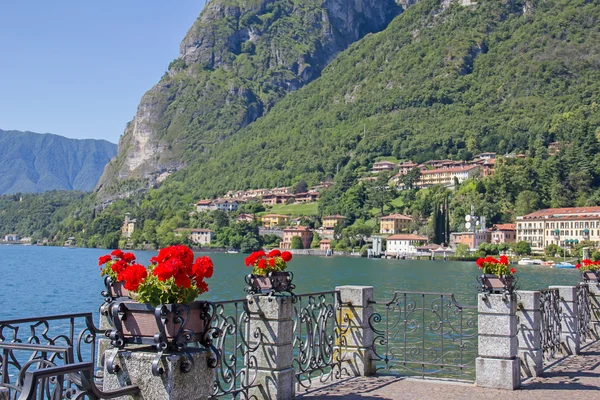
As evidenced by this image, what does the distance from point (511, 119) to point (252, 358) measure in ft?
623

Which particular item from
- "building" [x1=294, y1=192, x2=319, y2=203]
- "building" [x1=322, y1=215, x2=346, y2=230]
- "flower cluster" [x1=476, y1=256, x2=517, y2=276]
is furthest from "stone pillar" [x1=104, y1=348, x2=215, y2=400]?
"building" [x1=294, y1=192, x2=319, y2=203]

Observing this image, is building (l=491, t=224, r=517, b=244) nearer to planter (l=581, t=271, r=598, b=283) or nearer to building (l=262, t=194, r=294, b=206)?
building (l=262, t=194, r=294, b=206)

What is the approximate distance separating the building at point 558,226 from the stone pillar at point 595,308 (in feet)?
373

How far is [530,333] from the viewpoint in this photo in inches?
456

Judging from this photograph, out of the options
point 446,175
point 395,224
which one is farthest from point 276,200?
point 395,224

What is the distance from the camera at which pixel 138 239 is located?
177375mm

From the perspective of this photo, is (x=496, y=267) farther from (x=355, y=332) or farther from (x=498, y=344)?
(x=355, y=332)

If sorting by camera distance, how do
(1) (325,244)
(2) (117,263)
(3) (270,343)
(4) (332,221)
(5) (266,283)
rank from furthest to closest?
(4) (332,221) → (1) (325,244) → (5) (266,283) → (3) (270,343) → (2) (117,263)

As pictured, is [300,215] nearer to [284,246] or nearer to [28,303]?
[284,246]

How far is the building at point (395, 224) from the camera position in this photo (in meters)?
155

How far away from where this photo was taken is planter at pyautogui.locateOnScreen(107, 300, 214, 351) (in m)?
5.40

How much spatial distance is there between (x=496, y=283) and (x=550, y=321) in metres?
2.96

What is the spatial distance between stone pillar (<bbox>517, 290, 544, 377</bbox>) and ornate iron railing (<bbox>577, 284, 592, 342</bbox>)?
10.5 feet

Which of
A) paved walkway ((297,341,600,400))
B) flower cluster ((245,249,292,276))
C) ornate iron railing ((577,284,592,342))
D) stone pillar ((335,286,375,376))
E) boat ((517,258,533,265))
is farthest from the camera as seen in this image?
boat ((517,258,533,265))
